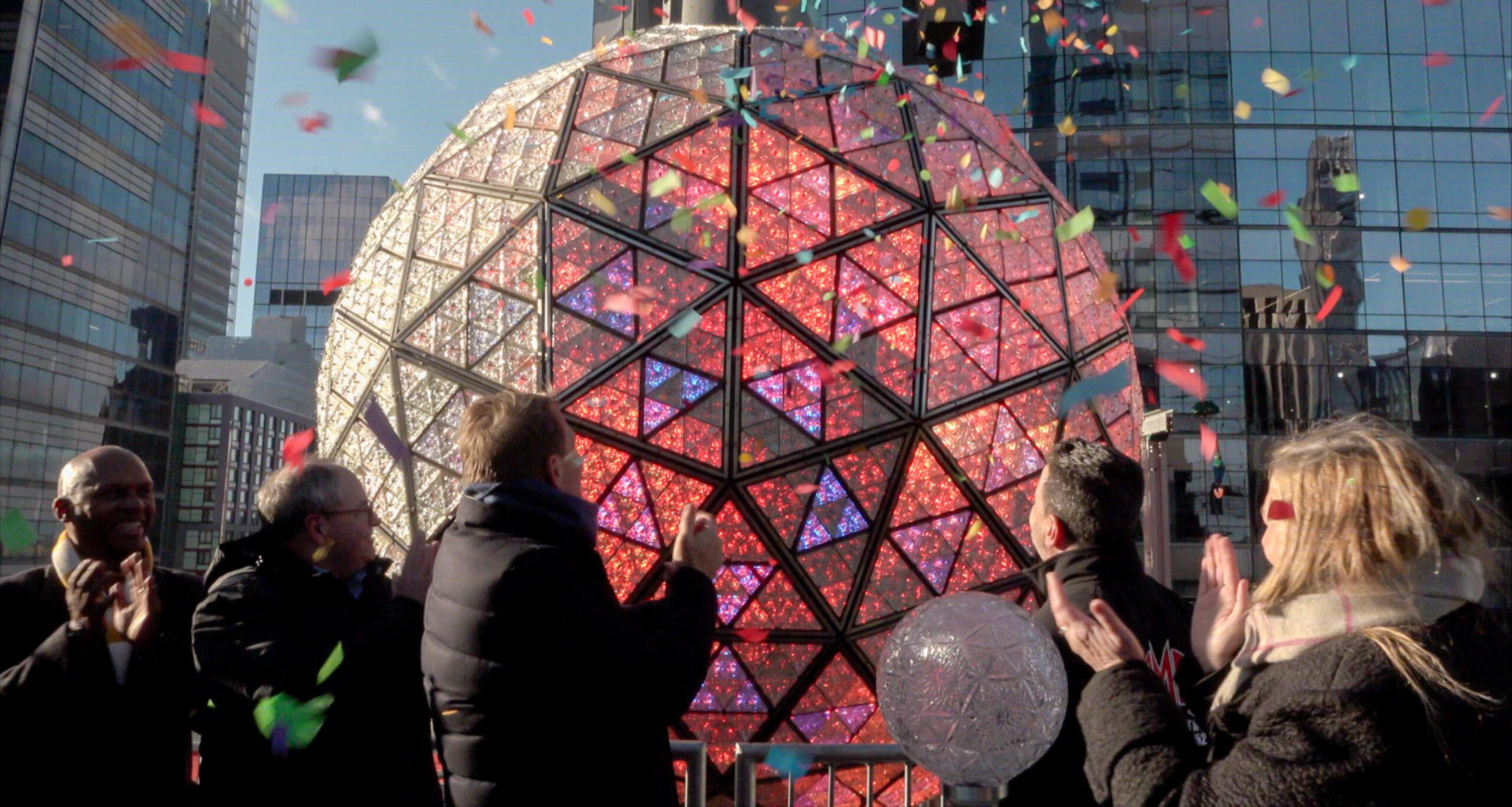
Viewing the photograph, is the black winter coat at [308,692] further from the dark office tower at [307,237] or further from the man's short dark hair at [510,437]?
the dark office tower at [307,237]

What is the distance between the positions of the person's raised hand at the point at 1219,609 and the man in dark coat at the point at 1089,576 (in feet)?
0.51

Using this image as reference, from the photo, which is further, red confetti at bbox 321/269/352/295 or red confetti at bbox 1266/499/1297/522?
red confetti at bbox 321/269/352/295

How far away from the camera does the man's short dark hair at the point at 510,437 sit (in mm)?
2311

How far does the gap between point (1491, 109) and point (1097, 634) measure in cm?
3216

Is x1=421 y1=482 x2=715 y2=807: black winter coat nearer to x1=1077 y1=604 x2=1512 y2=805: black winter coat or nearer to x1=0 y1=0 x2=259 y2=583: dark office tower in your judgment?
x1=1077 y1=604 x2=1512 y2=805: black winter coat

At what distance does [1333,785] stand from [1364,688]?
0.43 ft

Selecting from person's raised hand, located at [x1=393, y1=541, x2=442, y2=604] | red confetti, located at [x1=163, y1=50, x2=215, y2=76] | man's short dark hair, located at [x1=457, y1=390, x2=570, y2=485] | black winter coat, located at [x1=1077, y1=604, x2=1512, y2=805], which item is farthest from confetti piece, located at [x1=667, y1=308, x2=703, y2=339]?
red confetti, located at [x1=163, y1=50, x2=215, y2=76]

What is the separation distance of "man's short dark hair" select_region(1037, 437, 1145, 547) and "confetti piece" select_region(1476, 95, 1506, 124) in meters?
31.3

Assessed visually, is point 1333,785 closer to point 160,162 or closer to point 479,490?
point 479,490

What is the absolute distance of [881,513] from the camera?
314cm

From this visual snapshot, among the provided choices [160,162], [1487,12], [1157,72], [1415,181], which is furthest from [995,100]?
[160,162]

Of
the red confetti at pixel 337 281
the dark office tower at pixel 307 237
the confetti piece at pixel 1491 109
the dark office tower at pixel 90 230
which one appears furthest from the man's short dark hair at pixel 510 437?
the dark office tower at pixel 307 237

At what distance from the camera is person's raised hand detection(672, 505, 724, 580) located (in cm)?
237

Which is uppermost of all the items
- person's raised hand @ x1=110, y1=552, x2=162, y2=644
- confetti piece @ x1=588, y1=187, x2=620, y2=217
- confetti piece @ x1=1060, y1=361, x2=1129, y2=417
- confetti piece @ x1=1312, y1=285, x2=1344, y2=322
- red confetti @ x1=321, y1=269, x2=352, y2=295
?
confetti piece @ x1=1312, y1=285, x2=1344, y2=322
